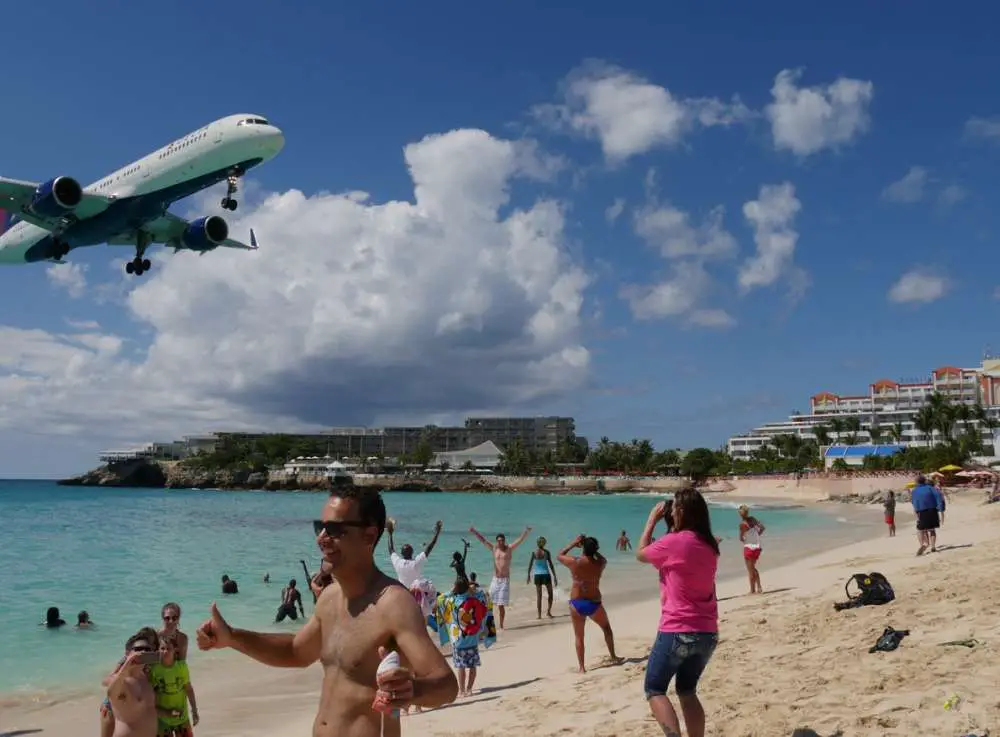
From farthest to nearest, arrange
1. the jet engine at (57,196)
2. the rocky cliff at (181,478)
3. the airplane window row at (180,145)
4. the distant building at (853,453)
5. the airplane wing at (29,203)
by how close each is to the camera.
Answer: the rocky cliff at (181,478) < the distant building at (853,453) < the airplane window row at (180,145) < the airplane wing at (29,203) < the jet engine at (57,196)

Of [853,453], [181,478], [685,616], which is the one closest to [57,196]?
[685,616]

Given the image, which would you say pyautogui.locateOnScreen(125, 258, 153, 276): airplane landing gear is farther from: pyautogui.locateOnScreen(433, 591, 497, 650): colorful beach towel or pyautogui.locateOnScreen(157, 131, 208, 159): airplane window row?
pyautogui.locateOnScreen(433, 591, 497, 650): colorful beach towel

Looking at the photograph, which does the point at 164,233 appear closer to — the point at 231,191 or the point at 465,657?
the point at 231,191

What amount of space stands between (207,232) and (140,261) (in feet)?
11.4

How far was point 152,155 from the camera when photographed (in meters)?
31.1

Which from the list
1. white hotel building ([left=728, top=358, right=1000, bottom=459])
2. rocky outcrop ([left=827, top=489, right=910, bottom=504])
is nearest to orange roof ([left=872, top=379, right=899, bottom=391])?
white hotel building ([left=728, top=358, right=1000, bottom=459])

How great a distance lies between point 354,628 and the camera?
2.89 metres

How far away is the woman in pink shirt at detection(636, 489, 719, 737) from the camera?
5000 millimetres

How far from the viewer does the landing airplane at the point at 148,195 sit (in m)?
29.9

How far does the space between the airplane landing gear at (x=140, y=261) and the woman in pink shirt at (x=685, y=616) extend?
108ft

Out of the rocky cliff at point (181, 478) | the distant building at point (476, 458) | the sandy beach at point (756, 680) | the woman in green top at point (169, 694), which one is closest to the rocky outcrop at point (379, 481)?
the rocky cliff at point (181, 478)

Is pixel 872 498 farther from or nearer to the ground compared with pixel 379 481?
farther from the ground

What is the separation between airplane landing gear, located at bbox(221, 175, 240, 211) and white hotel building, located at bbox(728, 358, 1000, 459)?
134 m

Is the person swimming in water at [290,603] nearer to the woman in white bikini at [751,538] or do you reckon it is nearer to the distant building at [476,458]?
the woman in white bikini at [751,538]
